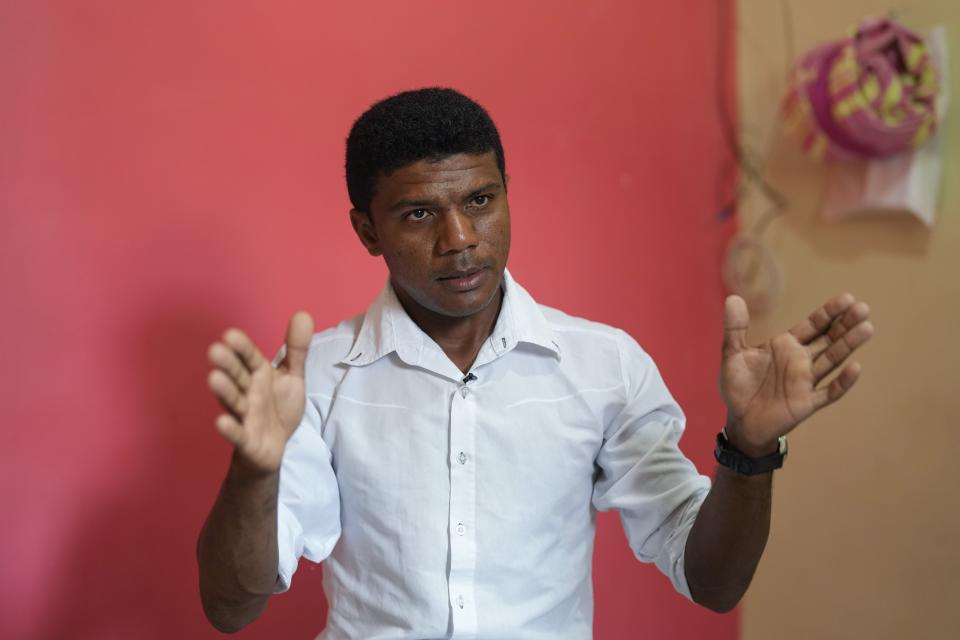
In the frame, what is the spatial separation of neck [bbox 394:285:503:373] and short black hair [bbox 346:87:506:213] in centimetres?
19

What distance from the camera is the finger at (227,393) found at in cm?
90

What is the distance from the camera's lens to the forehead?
1240mm

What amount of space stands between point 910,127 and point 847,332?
0.82m

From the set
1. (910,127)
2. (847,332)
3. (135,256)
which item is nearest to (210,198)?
(135,256)

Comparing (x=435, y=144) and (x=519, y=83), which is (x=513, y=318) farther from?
(x=519, y=83)

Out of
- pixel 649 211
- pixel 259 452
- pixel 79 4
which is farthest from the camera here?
pixel 649 211

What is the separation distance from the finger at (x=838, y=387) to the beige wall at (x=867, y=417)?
86cm

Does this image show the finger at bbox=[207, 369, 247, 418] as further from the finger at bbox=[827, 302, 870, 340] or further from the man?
the finger at bbox=[827, 302, 870, 340]

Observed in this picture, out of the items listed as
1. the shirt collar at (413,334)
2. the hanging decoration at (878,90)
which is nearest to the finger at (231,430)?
the shirt collar at (413,334)

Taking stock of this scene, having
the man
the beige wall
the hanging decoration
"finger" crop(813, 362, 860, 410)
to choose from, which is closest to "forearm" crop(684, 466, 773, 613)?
the man

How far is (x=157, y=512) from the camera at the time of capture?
61.1 inches

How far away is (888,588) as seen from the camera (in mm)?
1798

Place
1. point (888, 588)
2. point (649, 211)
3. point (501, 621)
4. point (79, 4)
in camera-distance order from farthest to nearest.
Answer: point (649, 211) → point (888, 588) → point (79, 4) → point (501, 621)

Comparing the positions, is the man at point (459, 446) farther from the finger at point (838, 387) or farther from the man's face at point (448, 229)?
the finger at point (838, 387)
